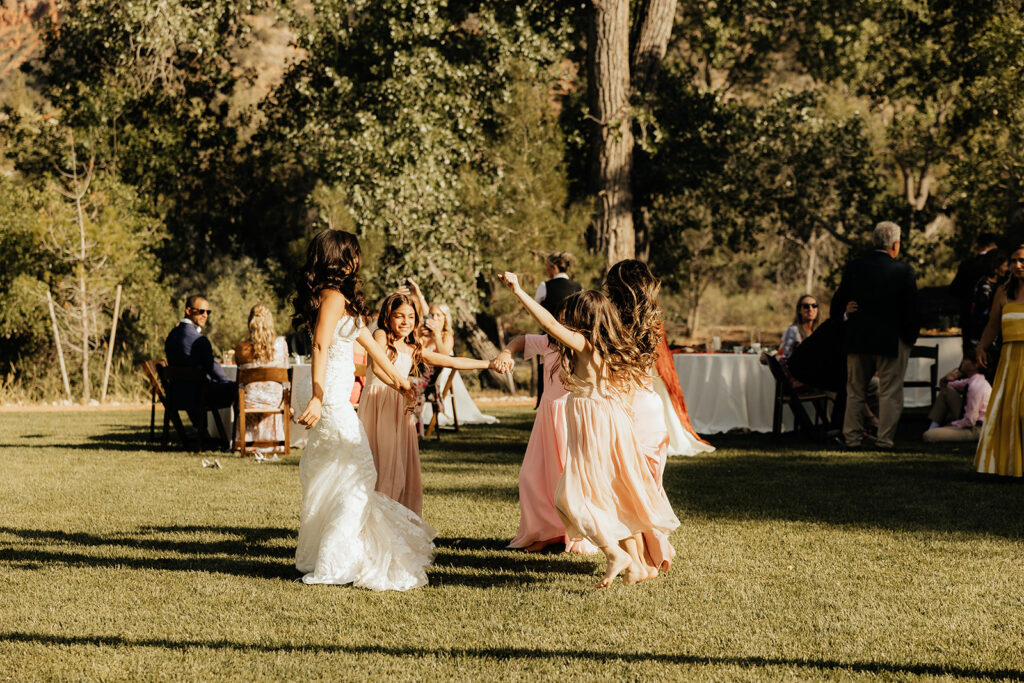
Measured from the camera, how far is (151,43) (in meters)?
20.0

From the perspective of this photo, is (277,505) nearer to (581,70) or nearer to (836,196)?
(581,70)

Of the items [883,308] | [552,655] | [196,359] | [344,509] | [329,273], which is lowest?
[552,655]

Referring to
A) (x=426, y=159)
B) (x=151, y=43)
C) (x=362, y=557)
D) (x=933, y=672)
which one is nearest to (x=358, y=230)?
(x=426, y=159)

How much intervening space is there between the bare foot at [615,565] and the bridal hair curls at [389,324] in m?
1.95

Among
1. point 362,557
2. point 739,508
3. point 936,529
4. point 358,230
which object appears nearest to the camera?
point 362,557

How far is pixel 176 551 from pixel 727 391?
328 inches

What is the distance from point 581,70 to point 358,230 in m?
7.36

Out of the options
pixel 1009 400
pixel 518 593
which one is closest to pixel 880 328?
pixel 1009 400

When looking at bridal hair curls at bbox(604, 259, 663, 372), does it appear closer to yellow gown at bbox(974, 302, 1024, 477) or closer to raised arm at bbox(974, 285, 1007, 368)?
yellow gown at bbox(974, 302, 1024, 477)

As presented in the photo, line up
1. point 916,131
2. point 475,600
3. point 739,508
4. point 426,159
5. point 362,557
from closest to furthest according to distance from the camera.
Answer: point 475,600, point 362,557, point 739,508, point 426,159, point 916,131

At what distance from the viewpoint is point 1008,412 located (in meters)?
8.77

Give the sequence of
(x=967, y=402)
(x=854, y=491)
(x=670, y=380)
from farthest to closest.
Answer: (x=967, y=402)
(x=670, y=380)
(x=854, y=491)

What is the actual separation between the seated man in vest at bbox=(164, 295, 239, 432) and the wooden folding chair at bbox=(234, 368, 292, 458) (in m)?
0.42

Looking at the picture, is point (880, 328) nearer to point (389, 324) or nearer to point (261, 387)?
point (389, 324)
